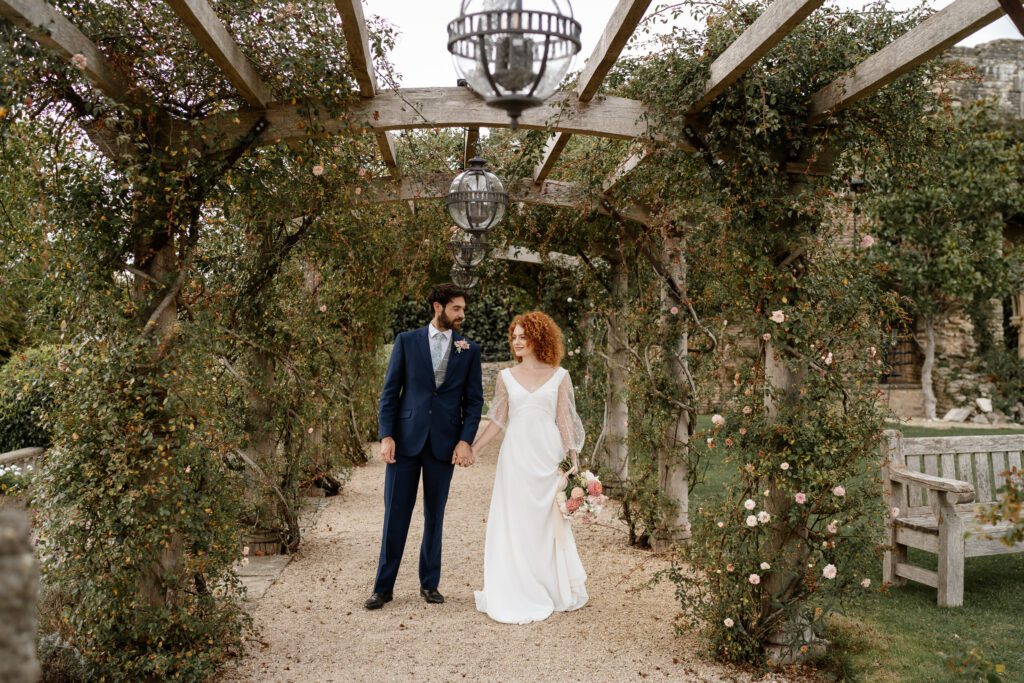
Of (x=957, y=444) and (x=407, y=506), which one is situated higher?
(x=957, y=444)

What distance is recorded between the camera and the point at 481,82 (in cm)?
263

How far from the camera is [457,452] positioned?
5184 mm

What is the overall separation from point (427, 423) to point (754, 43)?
2.72 m

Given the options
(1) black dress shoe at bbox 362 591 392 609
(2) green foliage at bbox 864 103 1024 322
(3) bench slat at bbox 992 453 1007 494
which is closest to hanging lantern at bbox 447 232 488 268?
(1) black dress shoe at bbox 362 591 392 609

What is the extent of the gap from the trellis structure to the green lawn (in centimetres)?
140

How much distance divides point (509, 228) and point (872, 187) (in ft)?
12.4

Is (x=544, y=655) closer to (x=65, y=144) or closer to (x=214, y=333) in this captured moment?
(x=214, y=333)

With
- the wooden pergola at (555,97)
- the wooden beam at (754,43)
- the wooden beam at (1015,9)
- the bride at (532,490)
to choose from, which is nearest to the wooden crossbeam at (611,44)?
the wooden pergola at (555,97)

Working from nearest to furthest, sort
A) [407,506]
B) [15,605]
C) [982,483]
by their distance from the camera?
[15,605]
[407,506]
[982,483]

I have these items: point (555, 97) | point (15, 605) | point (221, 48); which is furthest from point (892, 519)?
point (15, 605)

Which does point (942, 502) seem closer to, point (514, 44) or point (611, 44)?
point (611, 44)

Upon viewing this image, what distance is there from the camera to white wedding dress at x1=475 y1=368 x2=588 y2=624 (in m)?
5.11

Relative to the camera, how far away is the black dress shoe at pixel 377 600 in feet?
17.0

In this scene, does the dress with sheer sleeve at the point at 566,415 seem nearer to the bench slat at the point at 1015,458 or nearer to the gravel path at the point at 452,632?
the gravel path at the point at 452,632
